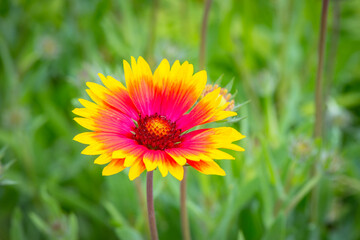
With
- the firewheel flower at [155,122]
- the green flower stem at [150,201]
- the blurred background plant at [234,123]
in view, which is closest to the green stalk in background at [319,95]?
the blurred background plant at [234,123]

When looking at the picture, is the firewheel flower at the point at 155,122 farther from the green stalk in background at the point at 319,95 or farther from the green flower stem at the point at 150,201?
the green stalk in background at the point at 319,95

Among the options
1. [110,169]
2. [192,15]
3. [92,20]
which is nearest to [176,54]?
[92,20]

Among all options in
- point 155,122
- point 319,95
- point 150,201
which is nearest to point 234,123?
point 319,95

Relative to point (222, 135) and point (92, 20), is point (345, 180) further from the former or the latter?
point (92, 20)

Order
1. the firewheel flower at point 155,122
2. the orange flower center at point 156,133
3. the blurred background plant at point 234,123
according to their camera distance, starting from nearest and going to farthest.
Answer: the firewheel flower at point 155,122 → the orange flower center at point 156,133 → the blurred background plant at point 234,123

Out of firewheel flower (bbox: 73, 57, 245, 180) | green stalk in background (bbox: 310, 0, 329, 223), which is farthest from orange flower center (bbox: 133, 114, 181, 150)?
green stalk in background (bbox: 310, 0, 329, 223)

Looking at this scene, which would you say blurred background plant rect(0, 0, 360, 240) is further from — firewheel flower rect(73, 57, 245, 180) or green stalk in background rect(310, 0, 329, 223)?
firewheel flower rect(73, 57, 245, 180)

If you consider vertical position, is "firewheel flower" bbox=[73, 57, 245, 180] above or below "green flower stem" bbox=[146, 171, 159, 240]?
above
